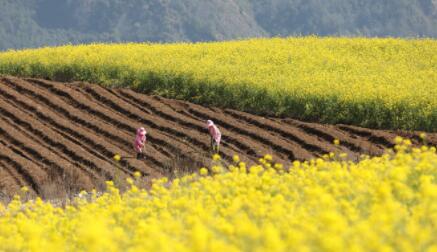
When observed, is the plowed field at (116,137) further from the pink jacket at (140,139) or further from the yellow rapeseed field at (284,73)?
the yellow rapeseed field at (284,73)

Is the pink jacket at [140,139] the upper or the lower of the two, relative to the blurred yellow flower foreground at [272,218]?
upper

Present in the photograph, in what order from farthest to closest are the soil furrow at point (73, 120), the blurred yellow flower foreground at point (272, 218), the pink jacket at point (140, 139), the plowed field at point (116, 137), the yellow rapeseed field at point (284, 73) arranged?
the yellow rapeseed field at point (284, 73)
the soil furrow at point (73, 120)
the pink jacket at point (140, 139)
the plowed field at point (116, 137)
the blurred yellow flower foreground at point (272, 218)

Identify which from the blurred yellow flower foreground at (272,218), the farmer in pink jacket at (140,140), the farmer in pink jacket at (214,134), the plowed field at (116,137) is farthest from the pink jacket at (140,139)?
the blurred yellow flower foreground at (272,218)

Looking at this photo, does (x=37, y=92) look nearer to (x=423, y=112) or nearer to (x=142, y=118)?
(x=142, y=118)

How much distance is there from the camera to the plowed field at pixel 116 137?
1941 cm

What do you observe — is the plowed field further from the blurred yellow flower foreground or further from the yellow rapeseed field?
the blurred yellow flower foreground

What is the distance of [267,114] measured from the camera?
85.5 feet

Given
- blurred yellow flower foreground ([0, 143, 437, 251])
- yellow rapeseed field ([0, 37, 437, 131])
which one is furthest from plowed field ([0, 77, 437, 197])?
blurred yellow flower foreground ([0, 143, 437, 251])

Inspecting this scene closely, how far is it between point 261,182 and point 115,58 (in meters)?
23.9

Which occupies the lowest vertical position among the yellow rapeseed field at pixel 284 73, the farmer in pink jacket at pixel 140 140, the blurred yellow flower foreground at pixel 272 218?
the blurred yellow flower foreground at pixel 272 218

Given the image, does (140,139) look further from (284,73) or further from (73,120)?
(284,73)

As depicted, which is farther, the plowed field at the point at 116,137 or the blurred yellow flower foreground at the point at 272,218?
the plowed field at the point at 116,137

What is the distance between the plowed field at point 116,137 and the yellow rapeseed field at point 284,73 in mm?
1043

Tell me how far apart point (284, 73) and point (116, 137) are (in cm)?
906
